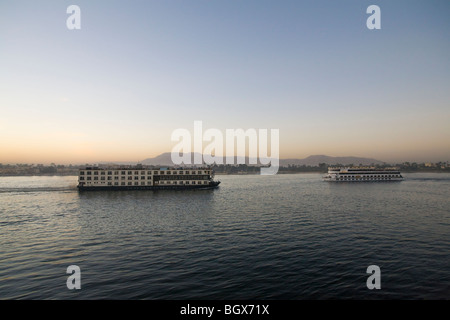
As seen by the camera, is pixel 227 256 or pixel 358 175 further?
pixel 358 175

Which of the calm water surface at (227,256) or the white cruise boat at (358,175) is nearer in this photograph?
the calm water surface at (227,256)

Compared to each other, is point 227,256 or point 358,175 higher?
point 358,175

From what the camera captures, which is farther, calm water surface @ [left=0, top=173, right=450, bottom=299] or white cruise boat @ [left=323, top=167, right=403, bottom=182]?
white cruise boat @ [left=323, top=167, right=403, bottom=182]

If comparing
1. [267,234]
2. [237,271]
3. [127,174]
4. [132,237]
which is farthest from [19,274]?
[127,174]

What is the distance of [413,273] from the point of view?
79.2ft

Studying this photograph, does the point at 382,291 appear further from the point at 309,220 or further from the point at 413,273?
the point at 309,220

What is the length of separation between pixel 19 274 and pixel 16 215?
3956 centimetres

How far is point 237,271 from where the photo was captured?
24.5 meters

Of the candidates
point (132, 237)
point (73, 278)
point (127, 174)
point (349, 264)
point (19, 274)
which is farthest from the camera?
point (127, 174)

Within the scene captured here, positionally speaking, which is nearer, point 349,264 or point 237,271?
point 237,271
